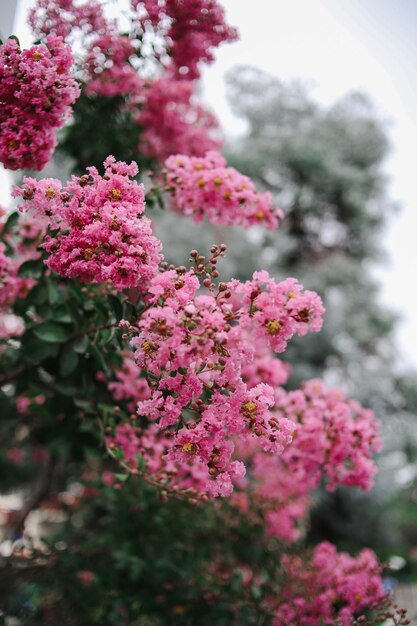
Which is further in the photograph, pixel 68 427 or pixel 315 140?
pixel 315 140

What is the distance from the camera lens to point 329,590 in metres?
1.81

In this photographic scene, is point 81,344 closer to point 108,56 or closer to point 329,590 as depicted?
point 108,56

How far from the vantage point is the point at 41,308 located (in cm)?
153

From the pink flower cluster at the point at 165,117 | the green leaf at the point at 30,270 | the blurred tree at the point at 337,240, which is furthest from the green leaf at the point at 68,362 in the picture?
the blurred tree at the point at 337,240

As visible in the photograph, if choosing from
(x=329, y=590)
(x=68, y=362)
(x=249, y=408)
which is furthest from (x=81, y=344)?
(x=329, y=590)

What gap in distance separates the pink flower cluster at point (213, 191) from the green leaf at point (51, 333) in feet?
2.06

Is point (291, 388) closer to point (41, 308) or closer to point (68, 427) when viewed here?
point (68, 427)

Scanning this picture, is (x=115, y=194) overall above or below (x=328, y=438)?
above

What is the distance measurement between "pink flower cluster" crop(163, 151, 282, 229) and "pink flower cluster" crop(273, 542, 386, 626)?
4.56ft

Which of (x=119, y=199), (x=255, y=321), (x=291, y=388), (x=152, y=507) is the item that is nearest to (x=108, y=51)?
(x=119, y=199)

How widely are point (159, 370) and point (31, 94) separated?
2.56 feet

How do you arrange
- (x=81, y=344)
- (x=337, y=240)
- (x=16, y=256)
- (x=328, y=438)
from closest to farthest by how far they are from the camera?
(x=81, y=344) → (x=328, y=438) → (x=16, y=256) → (x=337, y=240)

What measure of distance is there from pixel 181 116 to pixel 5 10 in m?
1.27

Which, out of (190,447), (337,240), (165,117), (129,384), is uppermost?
(337,240)
